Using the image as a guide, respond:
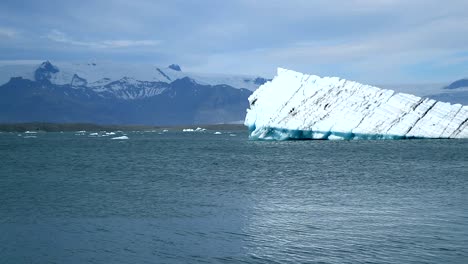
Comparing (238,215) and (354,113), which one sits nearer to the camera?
(238,215)

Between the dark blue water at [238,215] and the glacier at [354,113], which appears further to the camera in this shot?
the glacier at [354,113]

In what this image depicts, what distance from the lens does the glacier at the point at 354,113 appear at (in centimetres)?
5506

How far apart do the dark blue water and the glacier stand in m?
20.2

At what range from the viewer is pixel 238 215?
61.1 ft

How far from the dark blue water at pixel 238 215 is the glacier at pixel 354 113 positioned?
66.3 ft

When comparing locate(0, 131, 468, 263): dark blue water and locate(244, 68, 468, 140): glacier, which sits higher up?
locate(244, 68, 468, 140): glacier

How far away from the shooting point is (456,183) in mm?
26641

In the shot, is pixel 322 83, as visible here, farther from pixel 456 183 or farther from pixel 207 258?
pixel 207 258

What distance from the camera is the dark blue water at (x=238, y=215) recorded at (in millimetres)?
13453

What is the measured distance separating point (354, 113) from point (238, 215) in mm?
38346

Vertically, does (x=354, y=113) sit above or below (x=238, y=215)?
above

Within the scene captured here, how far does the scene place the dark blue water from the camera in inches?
530

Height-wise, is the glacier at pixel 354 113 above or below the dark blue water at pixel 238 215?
above

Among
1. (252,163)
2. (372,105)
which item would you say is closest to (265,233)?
(252,163)
